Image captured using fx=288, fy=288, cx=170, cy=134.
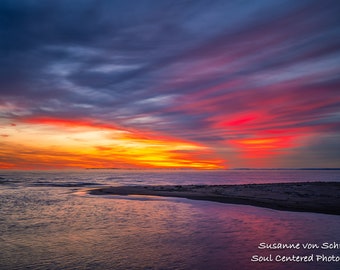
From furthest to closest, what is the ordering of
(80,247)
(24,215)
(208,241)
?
1. (24,215)
2. (208,241)
3. (80,247)

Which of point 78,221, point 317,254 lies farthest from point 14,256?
point 317,254

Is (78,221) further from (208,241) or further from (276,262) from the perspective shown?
(276,262)

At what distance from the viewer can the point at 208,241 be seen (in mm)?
15828

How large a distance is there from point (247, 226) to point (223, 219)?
302 centimetres

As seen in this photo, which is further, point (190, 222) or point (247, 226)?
point (190, 222)

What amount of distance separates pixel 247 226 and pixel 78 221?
492 inches

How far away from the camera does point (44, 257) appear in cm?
1316

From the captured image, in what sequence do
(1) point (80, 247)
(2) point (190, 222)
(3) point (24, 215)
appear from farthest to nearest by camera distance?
(3) point (24, 215), (2) point (190, 222), (1) point (80, 247)

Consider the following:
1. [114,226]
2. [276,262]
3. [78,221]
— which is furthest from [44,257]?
[276,262]

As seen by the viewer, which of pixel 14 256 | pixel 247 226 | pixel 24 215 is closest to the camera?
pixel 14 256

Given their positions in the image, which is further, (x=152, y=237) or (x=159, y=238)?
(x=152, y=237)

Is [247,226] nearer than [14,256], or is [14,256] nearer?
[14,256]

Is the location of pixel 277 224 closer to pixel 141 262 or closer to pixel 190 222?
pixel 190 222

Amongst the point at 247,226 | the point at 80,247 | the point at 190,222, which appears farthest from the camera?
the point at 190,222
